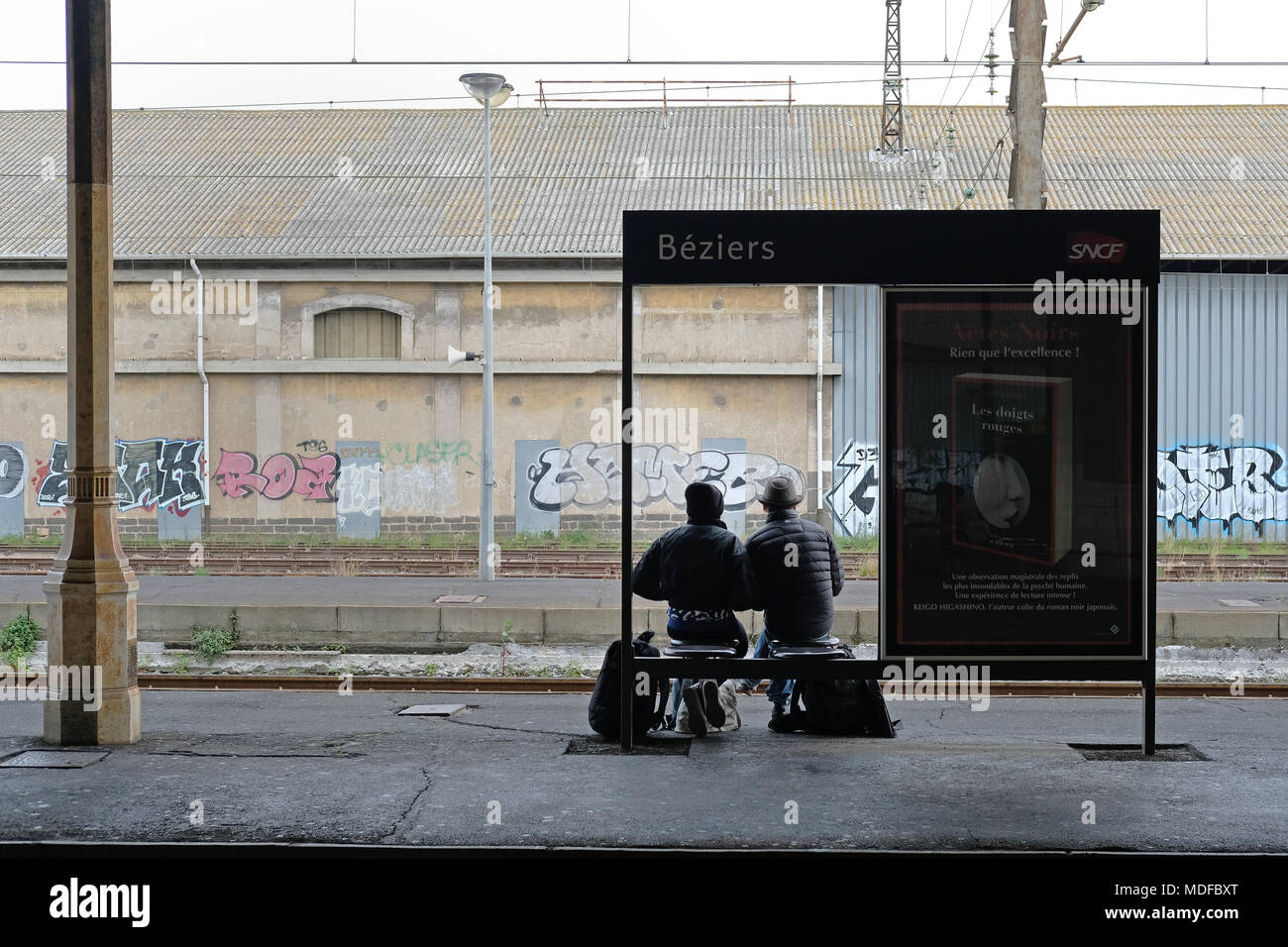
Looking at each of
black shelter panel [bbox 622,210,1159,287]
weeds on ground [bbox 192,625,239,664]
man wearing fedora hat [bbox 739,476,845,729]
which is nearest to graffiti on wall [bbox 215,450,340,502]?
weeds on ground [bbox 192,625,239,664]

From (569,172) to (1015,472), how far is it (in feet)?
76.2

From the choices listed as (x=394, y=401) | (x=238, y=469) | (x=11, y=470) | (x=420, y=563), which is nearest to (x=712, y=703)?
(x=420, y=563)

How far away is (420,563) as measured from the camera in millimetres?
20172

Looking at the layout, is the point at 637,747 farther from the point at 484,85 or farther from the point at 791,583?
the point at 484,85

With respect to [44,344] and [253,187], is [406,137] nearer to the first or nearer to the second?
[253,187]

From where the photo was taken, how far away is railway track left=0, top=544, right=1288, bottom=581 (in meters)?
19.0

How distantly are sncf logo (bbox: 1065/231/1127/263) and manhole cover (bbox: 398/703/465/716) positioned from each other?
529cm

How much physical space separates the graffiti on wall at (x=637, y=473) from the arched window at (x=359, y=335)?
4.07m

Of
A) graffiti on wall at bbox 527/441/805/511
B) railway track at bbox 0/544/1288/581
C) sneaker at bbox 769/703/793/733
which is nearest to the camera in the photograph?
sneaker at bbox 769/703/793/733

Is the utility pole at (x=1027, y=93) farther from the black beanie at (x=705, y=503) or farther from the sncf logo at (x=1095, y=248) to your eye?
the black beanie at (x=705, y=503)

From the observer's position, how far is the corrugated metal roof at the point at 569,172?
1033 inches

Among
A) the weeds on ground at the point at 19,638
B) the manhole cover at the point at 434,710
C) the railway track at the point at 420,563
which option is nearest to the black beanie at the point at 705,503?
the manhole cover at the point at 434,710

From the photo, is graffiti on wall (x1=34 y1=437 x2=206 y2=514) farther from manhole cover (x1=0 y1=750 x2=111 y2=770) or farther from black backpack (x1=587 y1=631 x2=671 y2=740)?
black backpack (x1=587 y1=631 x2=671 y2=740)
